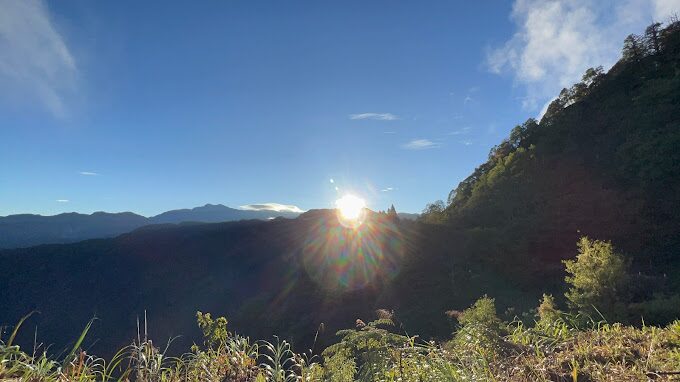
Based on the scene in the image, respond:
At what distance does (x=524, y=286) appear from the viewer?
29172 millimetres

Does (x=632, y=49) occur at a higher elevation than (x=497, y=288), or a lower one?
higher

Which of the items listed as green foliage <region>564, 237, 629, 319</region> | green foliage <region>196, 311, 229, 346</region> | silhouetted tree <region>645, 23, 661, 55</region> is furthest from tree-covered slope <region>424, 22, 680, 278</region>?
green foliage <region>196, 311, 229, 346</region>

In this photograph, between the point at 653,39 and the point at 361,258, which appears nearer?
the point at 361,258

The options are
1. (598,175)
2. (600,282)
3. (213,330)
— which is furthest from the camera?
(598,175)

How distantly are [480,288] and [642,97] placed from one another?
1512 inches

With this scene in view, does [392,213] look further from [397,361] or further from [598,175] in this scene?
[397,361]

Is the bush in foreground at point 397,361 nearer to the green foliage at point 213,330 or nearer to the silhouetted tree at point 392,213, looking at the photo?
the green foliage at point 213,330

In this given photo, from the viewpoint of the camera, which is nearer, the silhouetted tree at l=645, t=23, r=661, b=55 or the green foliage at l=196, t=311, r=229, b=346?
the green foliage at l=196, t=311, r=229, b=346

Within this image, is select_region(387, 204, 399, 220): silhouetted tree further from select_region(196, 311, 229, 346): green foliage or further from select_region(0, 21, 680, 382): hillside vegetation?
select_region(196, 311, 229, 346): green foliage

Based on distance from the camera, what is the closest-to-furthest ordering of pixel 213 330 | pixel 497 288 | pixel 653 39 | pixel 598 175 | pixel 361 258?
pixel 213 330, pixel 497 288, pixel 598 175, pixel 361 258, pixel 653 39

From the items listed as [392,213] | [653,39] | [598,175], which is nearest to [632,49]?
[653,39]

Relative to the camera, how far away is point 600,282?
32.2 ft

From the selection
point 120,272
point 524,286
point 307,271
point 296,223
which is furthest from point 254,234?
point 524,286

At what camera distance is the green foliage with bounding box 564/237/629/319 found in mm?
9453
